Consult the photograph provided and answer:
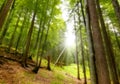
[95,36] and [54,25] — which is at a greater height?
[54,25]

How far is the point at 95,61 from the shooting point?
113 inches

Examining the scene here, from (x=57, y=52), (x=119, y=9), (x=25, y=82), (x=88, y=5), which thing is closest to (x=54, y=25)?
(x=25, y=82)

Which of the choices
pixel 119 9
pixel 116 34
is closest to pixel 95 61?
pixel 119 9

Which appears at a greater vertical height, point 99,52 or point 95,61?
point 99,52

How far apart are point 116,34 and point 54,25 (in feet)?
28.3

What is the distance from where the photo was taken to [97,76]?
2.83 m

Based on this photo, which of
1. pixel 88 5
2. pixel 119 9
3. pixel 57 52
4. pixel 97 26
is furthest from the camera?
pixel 57 52

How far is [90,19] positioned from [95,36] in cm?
47

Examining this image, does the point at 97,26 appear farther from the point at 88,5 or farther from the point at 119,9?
the point at 119,9

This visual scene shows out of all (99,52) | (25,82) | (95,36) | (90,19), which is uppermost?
(90,19)

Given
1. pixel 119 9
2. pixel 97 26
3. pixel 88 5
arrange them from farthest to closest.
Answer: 1. pixel 119 9
2. pixel 88 5
3. pixel 97 26

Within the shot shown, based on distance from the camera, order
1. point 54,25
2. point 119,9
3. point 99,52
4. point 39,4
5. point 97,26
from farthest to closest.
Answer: point 54,25, point 39,4, point 119,9, point 97,26, point 99,52

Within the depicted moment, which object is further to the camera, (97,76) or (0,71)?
(0,71)

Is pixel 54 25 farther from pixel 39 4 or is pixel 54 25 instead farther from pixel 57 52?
pixel 57 52
